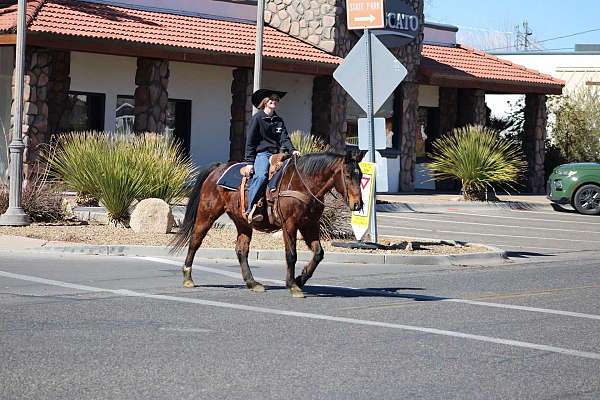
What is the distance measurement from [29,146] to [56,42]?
7.72ft

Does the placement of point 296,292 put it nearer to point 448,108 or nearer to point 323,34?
point 323,34

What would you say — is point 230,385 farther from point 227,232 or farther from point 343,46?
point 343,46

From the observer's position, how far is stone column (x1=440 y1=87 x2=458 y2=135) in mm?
39594

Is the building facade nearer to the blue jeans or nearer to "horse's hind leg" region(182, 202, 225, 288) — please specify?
"horse's hind leg" region(182, 202, 225, 288)

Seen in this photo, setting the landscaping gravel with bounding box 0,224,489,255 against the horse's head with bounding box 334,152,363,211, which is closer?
the horse's head with bounding box 334,152,363,211

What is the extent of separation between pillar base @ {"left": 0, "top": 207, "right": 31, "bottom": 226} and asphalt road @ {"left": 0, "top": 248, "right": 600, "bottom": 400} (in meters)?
3.53

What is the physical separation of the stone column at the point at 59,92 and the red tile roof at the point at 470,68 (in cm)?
1187

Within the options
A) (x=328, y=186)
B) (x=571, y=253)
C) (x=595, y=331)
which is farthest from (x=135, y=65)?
(x=595, y=331)

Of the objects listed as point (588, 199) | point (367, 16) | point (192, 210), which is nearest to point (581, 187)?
point (588, 199)

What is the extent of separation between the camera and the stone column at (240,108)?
105 ft

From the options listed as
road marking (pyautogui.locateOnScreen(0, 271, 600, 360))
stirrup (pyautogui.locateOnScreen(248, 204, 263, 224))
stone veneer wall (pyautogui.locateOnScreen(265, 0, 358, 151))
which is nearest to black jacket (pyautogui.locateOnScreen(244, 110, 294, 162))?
stirrup (pyautogui.locateOnScreen(248, 204, 263, 224))

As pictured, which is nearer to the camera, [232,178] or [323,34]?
[232,178]

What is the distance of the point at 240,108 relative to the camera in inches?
1262

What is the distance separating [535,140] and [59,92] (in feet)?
57.7
